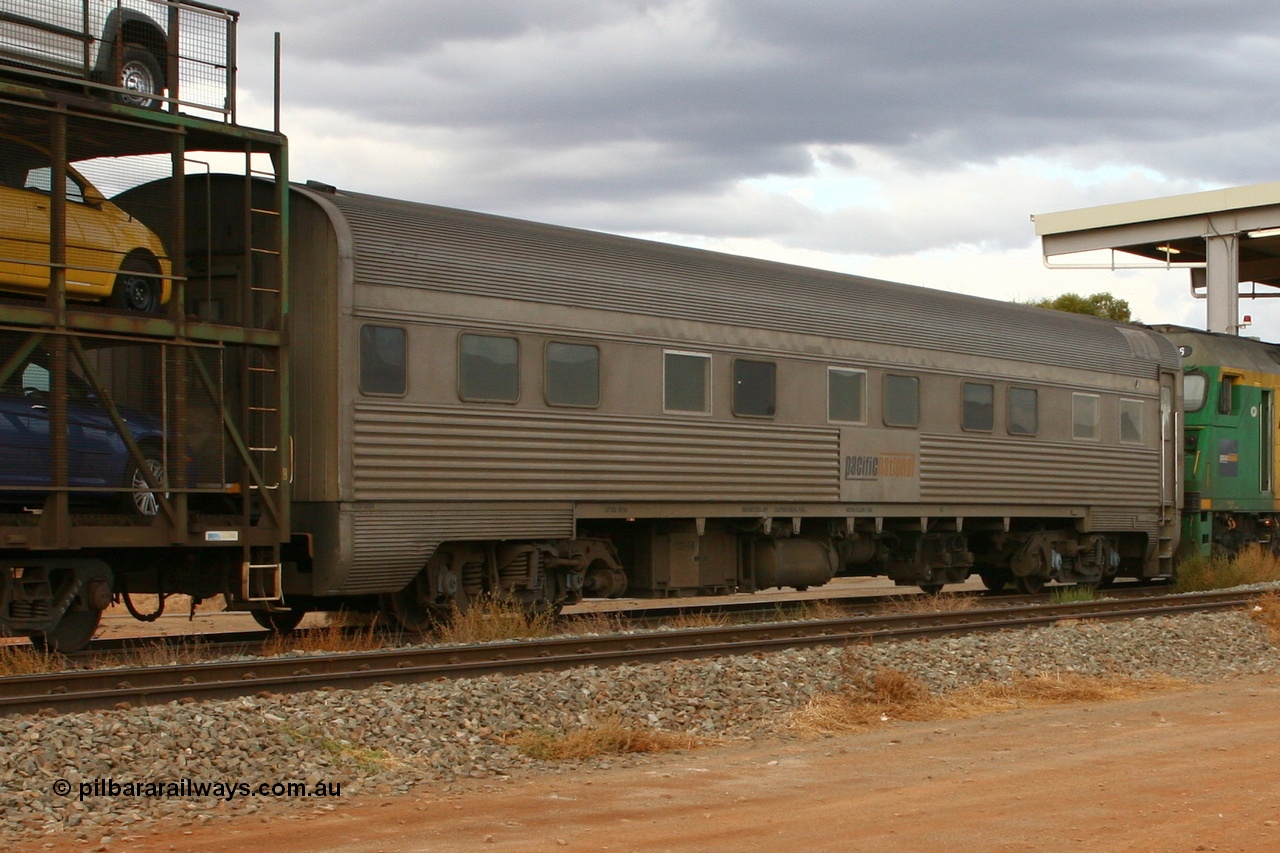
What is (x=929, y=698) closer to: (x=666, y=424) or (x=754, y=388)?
(x=666, y=424)

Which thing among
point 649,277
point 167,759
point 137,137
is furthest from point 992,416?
point 167,759

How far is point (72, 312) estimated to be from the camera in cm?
1105

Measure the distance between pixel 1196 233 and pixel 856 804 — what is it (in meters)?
30.7

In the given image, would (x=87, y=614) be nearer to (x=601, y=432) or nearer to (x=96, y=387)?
(x=96, y=387)

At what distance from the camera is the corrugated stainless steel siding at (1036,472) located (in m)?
18.9

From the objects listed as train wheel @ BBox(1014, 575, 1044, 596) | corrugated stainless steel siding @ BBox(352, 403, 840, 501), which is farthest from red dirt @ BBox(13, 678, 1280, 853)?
train wheel @ BBox(1014, 575, 1044, 596)

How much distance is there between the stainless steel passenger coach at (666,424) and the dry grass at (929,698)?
14.1ft

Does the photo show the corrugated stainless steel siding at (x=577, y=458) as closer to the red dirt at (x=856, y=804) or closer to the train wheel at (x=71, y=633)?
the train wheel at (x=71, y=633)

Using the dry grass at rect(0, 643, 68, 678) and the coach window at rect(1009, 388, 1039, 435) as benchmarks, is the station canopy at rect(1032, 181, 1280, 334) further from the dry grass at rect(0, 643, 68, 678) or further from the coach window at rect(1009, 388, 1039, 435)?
the dry grass at rect(0, 643, 68, 678)

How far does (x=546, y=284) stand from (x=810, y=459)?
426 cm

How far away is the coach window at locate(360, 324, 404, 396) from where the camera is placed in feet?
42.9

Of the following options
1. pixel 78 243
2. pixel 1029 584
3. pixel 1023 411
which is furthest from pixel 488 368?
pixel 1029 584

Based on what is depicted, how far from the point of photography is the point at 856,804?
766 centimetres

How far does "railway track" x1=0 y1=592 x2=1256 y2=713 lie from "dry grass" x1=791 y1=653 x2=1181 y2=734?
1686 mm
